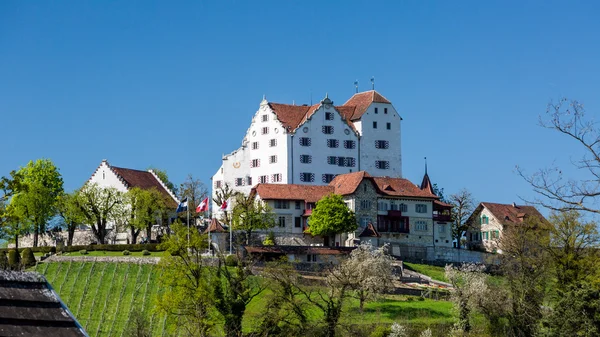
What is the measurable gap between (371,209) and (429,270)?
8628 millimetres

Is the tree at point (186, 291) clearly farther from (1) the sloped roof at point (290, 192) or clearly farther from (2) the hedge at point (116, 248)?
(1) the sloped roof at point (290, 192)

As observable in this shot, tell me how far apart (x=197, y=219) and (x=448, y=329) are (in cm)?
4607

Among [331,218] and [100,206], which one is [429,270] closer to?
[331,218]

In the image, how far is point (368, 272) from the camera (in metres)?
75.4

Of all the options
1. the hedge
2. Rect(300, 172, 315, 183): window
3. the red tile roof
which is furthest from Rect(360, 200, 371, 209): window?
the hedge

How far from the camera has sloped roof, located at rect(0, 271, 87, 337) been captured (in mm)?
19203

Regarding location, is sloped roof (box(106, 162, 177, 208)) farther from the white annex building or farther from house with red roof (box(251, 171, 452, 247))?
house with red roof (box(251, 171, 452, 247))

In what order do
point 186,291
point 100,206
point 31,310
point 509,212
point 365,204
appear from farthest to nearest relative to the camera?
point 509,212 < point 100,206 < point 365,204 < point 186,291 < point 31,310

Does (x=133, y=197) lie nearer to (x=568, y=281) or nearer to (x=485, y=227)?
(x=485, y=227)

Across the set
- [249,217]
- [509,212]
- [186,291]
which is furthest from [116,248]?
[509,212]

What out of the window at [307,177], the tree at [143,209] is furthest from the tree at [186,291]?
the window at [307,177]

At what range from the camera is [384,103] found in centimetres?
10819

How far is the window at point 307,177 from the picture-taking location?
102m

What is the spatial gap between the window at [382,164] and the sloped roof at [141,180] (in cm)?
2198
